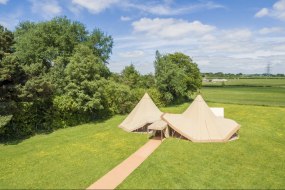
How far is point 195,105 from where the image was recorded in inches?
1176

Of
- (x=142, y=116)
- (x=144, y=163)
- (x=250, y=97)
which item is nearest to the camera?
(x=144, y=163)

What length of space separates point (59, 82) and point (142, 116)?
40.2ft

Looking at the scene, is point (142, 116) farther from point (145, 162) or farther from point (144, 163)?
point (144, 163)

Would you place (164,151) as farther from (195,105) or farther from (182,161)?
(195,105)

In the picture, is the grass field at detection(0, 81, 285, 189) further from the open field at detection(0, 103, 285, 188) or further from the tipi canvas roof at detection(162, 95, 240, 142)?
the tipi canvas roof at detection(162, 95, 240, 142)

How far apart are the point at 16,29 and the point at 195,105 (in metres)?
38.2

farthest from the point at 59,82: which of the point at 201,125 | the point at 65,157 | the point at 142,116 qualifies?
the point at 201,125

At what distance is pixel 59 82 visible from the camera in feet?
117

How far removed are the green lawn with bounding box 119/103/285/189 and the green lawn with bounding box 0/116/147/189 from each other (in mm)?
2952

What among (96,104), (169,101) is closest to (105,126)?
(96,104)

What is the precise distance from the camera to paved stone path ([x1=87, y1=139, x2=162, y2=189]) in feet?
56.0

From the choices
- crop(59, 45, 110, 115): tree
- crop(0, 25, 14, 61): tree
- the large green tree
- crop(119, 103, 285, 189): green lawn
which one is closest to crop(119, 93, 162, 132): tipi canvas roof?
crop(119, 103, 285, 189): green lawn

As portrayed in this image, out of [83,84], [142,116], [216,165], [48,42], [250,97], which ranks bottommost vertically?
[216,165]

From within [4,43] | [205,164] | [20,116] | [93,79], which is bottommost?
[205,164]
